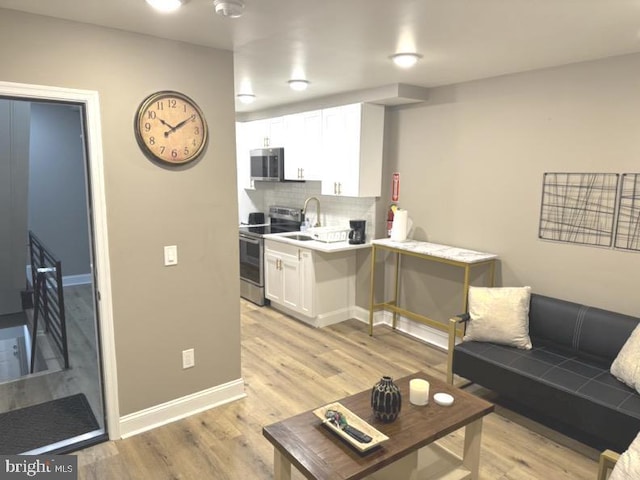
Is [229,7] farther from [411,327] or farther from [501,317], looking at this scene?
[411,327]

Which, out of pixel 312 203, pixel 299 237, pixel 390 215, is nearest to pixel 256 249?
pixel 299 237

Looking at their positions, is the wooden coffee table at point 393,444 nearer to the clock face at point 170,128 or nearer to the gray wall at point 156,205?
the gray wall at point 156,205

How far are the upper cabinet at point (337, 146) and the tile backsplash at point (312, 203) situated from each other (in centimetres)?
34

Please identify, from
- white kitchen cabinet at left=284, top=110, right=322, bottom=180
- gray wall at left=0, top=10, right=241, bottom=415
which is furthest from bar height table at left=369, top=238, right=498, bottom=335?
gray wall at left=0, top=10, right=241, bottom=415

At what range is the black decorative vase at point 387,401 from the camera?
205cm

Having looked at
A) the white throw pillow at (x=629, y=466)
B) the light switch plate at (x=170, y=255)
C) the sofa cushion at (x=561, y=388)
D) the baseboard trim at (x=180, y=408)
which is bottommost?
the baseboard trim at (x=180, y=408)

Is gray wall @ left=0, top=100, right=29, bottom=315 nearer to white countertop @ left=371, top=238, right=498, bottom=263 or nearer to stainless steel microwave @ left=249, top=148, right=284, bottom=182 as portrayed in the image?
stainless steel microwave @ left=249, top=148, right=284, bottom=182

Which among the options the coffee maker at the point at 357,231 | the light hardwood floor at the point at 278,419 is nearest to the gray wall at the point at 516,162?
the coffee maker at the point at 357,231

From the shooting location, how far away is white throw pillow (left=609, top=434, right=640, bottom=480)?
5.44ft

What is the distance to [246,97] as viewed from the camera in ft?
15.8

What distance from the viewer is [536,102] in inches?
135

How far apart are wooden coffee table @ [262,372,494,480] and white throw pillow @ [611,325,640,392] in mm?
1011

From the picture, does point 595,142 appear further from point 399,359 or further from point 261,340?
point 261,340

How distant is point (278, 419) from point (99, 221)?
5.85 feet
